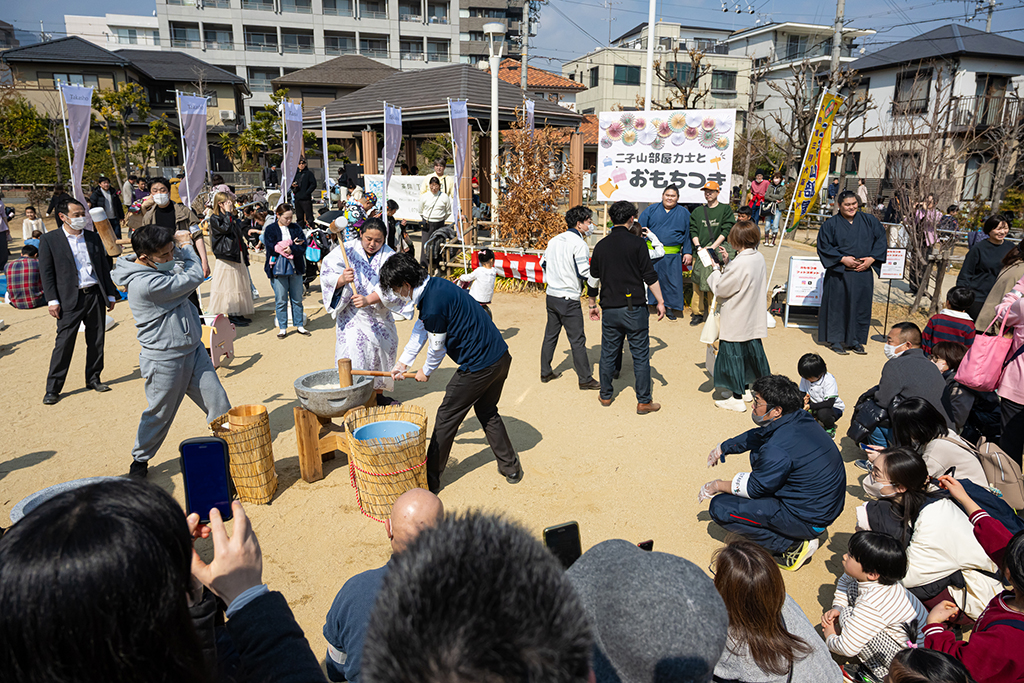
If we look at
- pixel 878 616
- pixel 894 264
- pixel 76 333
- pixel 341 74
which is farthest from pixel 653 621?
pixel 341 74

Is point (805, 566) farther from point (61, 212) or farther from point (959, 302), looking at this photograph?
point (61, 212)

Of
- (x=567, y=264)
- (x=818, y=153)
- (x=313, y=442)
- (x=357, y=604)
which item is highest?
(x=818, y=153)

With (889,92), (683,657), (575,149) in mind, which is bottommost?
(683,657)

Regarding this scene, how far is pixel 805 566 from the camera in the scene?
3664mm

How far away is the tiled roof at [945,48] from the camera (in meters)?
22.3

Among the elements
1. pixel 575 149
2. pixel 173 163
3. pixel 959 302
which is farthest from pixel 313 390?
pixel 173 163

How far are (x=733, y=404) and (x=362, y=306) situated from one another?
3556 millimetres

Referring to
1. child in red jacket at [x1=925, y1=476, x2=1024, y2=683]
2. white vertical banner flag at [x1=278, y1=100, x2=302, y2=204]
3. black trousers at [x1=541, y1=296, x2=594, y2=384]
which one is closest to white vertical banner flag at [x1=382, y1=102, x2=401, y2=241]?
white vertical banner flag at [x1=278, y1=100, x2=302, y2=204]

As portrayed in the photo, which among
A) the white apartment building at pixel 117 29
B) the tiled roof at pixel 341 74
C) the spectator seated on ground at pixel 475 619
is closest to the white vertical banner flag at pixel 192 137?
the spectator seated on ground at pixel 475 619

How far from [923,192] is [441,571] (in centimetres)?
996

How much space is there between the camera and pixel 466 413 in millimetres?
4332

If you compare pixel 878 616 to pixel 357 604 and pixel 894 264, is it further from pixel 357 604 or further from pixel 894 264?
pixel 894 264

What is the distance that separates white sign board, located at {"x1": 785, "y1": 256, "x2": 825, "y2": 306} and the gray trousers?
7.13 meters

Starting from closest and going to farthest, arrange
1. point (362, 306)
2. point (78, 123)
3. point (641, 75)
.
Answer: point (362, 306)
point (78, 123)
point (641, 75)
